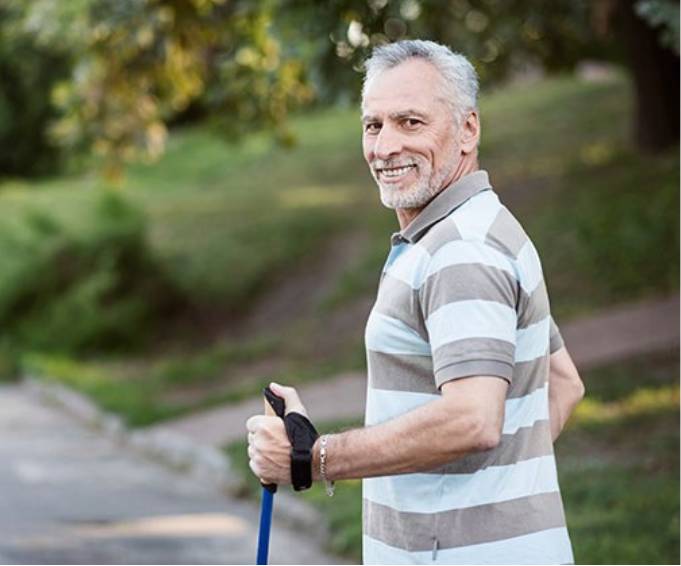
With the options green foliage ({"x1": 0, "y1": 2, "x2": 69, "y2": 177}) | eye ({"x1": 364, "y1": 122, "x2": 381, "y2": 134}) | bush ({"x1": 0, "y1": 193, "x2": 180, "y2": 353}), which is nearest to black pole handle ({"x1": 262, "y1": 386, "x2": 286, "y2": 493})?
eye ({"x1": 364, "y1": 122, "x2": 381, "y2": 134})

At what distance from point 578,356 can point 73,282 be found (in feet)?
25.6

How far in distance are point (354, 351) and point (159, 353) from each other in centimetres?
387

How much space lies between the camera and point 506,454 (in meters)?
3.11

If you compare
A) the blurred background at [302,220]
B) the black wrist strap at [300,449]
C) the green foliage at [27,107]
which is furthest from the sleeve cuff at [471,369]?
the green foliage at [27,107]

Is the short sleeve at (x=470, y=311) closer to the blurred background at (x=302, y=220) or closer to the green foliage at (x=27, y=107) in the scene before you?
the blurred background at (x=302, y=220)

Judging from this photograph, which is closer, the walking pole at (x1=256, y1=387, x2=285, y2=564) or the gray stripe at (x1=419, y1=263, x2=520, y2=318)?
the gray stripe at (x1=419, y1=263, x2=520, y2=318)

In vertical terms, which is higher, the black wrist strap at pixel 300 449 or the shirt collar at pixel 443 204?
the shirt collar at pixel 443 204

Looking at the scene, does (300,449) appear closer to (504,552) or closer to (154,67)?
(504,552)

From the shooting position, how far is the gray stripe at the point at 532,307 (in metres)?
3.11

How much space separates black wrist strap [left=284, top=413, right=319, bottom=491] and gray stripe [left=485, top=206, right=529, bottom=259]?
51 centimetres

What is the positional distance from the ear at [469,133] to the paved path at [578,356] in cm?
970

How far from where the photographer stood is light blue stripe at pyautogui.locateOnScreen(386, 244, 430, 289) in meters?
3.09

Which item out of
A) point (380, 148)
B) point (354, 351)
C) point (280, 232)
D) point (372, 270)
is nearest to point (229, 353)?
point (354, 351)

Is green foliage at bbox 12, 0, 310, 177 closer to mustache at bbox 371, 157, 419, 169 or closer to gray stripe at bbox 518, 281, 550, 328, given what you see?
mustache at bbox 371, 157, 419, 169
